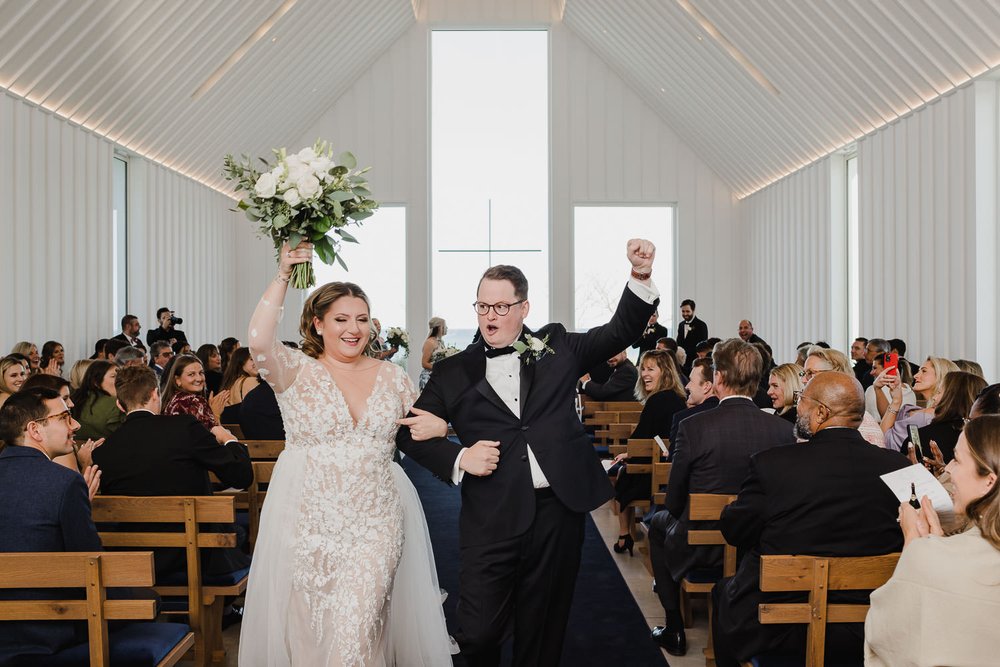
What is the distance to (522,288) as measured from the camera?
338cm

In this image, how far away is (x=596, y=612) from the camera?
562 cm

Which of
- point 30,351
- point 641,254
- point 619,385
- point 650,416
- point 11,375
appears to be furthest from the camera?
point 619,385

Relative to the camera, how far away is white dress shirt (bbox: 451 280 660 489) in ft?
10.8

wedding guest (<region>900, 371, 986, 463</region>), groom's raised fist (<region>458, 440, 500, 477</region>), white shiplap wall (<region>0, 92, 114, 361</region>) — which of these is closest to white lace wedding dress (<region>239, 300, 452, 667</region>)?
groom's raised fist (<region>458, 440, 500, 477</region>)

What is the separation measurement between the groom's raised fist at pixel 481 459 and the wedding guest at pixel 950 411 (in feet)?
9.30

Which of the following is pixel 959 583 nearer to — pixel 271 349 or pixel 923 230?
pixel 271 349

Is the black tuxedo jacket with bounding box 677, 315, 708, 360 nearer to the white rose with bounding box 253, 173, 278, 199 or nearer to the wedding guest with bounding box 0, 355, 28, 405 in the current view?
the wedding guest with bounding box 0, 355, 28, 405

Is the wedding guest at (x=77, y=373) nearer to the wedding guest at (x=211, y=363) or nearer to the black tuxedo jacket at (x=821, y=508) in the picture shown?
the wedding guest at (x=211, y=363)

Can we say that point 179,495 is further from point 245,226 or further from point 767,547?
point 245,226

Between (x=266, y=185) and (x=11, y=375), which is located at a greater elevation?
(x=266, y=185)

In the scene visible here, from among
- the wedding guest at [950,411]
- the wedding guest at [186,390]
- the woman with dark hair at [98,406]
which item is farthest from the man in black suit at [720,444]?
the woman with dark hair at [98,406]

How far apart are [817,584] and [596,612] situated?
2.54 metres

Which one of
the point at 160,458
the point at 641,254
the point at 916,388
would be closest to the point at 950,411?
the point at 916,388

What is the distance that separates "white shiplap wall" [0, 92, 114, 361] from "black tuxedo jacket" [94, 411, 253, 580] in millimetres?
6195
